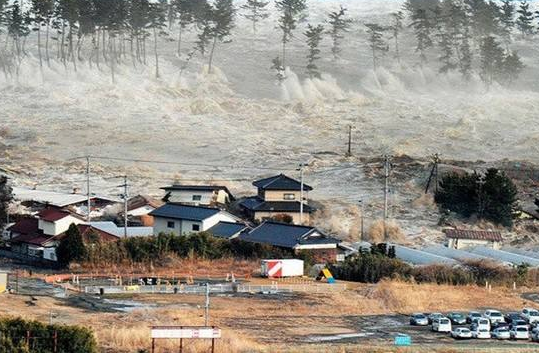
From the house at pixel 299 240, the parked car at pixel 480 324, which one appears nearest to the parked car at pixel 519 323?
the parked car at pixel 480 324

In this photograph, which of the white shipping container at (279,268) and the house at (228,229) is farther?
the house at (228,229)

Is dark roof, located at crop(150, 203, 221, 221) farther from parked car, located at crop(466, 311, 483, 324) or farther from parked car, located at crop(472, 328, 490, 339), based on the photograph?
parked car, located at crop(472, 328, 490, 339)

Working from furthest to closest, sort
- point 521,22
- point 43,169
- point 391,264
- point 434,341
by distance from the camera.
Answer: point 521,22 → point 43,169 → point 391,264 → point 434,341

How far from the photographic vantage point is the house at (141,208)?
52.9 m

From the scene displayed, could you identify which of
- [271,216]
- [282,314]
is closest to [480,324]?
[282,314]

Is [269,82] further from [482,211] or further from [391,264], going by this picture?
[391,264]

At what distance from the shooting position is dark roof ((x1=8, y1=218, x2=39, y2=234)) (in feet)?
152

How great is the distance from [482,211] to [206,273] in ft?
66.2

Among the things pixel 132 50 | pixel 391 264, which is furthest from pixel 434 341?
pixel 132 50

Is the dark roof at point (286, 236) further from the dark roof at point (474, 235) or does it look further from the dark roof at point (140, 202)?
the dark roof at point (140, 202)

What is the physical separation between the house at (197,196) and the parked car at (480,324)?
26760mm

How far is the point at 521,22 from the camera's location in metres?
122

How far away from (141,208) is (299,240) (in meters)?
13.5

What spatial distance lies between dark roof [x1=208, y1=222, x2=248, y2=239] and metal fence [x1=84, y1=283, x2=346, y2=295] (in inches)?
361
